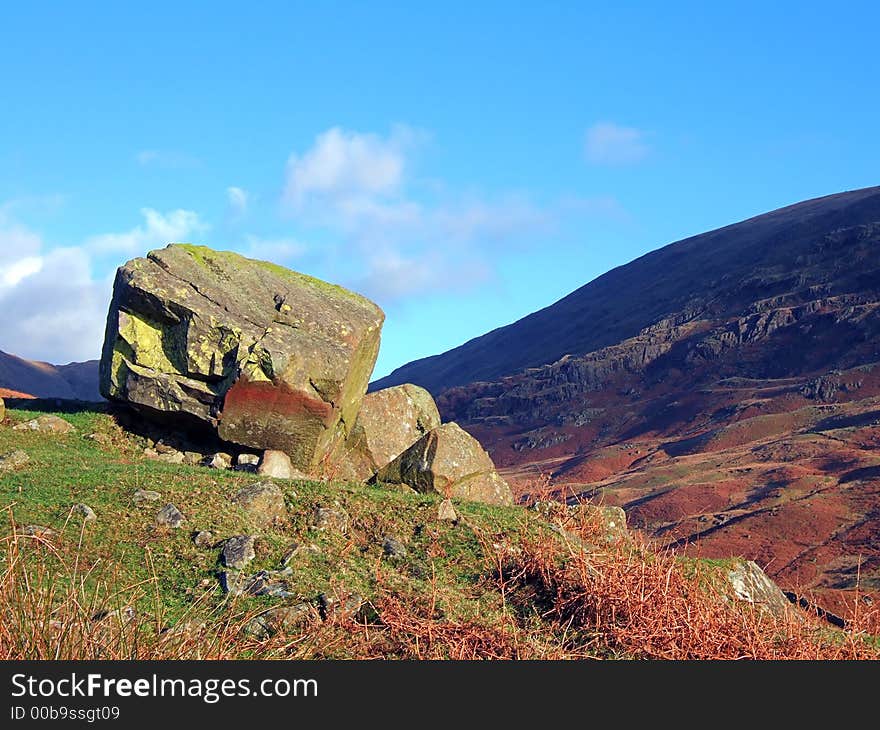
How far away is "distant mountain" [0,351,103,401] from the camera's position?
59237 millimetres

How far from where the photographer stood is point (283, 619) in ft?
26.2

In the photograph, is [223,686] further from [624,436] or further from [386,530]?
[624,436]

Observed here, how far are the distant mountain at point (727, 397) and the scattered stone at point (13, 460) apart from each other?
773cm

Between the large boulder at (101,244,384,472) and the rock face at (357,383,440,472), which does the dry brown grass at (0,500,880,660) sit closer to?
the large boulder at (101,244,384,472)

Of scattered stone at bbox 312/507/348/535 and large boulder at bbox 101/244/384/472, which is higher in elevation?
large boulder at bbox 101/244/384/472

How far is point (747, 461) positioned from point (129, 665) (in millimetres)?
36772

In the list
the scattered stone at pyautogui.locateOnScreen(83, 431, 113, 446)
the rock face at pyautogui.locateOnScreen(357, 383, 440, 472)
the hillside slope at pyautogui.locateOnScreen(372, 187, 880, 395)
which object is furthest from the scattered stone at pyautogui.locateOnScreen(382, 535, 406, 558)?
the hillside slope at pyautogui.locateOnScreen(372, 187, 880, 395)

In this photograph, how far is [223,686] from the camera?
420cm

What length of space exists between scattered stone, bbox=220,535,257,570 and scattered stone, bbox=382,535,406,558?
4.96 ft

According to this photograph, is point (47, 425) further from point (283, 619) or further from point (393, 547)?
point (283, 619)

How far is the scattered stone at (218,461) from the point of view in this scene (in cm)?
1470

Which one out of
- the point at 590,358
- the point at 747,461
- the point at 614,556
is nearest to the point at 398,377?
the point at 590,358

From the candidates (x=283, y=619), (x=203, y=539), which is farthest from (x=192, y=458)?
(x=283, y=619)

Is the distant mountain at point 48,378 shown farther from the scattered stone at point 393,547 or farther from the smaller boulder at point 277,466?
the scattered stone at point 393,547
